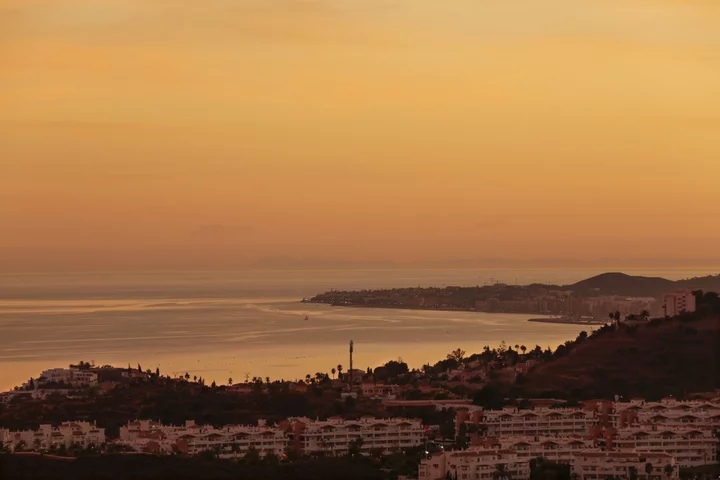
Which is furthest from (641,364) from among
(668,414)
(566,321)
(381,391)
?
(566,321)

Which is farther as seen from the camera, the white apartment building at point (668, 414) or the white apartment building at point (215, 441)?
the white apartment building at point (668, 414)

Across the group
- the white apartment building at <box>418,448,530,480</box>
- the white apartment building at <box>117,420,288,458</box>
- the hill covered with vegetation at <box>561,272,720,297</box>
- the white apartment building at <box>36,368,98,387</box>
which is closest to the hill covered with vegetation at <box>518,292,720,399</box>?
the white apartment building at <box>117,420,288,458</box>

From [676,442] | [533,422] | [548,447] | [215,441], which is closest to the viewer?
[548,447]

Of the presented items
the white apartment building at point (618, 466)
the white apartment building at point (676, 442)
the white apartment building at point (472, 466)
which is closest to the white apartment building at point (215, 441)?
the white apartment building at point (472, 466)

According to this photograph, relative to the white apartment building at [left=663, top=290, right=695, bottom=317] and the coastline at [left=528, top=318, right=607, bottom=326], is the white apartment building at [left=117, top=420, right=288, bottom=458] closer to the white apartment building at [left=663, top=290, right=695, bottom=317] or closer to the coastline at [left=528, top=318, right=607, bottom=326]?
the white apartment building at [left=663, top=290, right=695, bottom=317]

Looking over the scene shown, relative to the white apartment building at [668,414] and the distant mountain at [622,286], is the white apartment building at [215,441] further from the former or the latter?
the distant mountain at [622,286]

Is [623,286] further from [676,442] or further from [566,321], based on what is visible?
[676,442]
